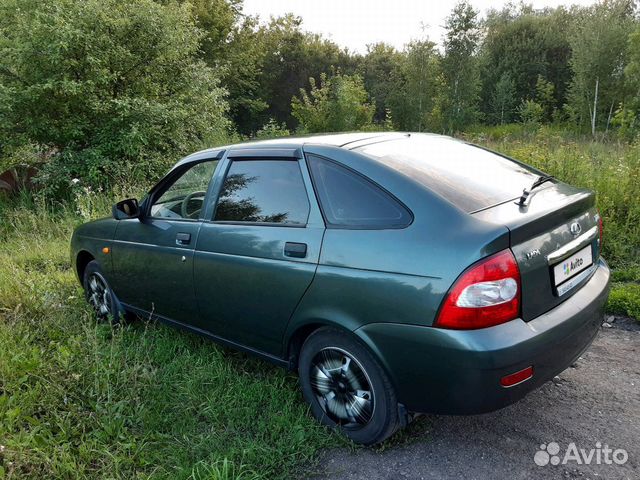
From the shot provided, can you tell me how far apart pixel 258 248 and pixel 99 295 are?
2477 millimetres

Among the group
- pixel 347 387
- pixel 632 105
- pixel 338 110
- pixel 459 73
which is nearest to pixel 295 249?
pixel 347 387

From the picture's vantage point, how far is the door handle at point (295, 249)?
2676mm

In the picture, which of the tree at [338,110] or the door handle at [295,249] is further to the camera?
the tree at [338,110]

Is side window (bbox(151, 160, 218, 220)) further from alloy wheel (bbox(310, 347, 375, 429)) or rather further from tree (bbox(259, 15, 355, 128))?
tree (bbox(259, 15, 355, 128))

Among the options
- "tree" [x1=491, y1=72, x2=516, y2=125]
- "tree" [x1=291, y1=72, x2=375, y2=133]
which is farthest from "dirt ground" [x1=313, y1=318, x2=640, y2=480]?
"tree" [x1=491, y1=72, x2=516, y2=125]

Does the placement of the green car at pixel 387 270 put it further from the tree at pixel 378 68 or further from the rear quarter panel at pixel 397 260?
the tree at pixel 378 68

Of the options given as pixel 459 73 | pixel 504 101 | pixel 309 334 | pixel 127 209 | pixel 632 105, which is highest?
pixel 459 73

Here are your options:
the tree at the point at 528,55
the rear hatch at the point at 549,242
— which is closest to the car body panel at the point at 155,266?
the rear hatch at the point at 549,242

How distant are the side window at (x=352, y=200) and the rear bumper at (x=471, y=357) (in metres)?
0.54

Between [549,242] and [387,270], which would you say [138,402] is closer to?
[387,270]

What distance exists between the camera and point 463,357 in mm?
2113

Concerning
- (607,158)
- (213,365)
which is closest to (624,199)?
(607,158)

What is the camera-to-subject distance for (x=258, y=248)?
2.92 m

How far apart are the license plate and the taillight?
16.6 inches
